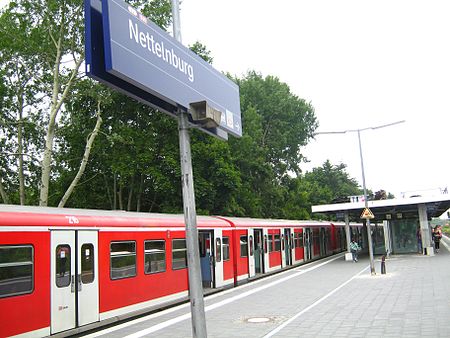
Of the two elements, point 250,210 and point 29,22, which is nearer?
point 29,22

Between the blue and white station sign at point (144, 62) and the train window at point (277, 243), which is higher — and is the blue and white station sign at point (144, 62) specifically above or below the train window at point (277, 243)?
above

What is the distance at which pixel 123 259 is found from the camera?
1147 cm

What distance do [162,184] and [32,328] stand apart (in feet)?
64.0

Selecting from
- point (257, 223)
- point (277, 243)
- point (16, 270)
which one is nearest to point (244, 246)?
point (257, 223)

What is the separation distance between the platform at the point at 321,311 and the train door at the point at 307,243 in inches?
407

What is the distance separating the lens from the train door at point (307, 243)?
2873 centimetres

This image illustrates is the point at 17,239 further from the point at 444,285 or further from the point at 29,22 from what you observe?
the point at 29,22

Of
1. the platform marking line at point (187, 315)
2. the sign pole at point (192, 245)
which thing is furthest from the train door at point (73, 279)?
the sign pole at point (192, 245)

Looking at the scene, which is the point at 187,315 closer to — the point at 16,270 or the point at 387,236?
the point at 16,270

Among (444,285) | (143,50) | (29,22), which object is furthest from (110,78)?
(29,22)

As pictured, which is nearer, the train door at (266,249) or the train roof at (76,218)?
the train roof at (76,218)

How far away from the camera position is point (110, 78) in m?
4.18

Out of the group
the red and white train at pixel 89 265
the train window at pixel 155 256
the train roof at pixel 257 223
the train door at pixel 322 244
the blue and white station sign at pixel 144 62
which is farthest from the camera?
the train door at pixel 322 244

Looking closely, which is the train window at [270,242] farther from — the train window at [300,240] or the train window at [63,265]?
the train window at [63,265]
